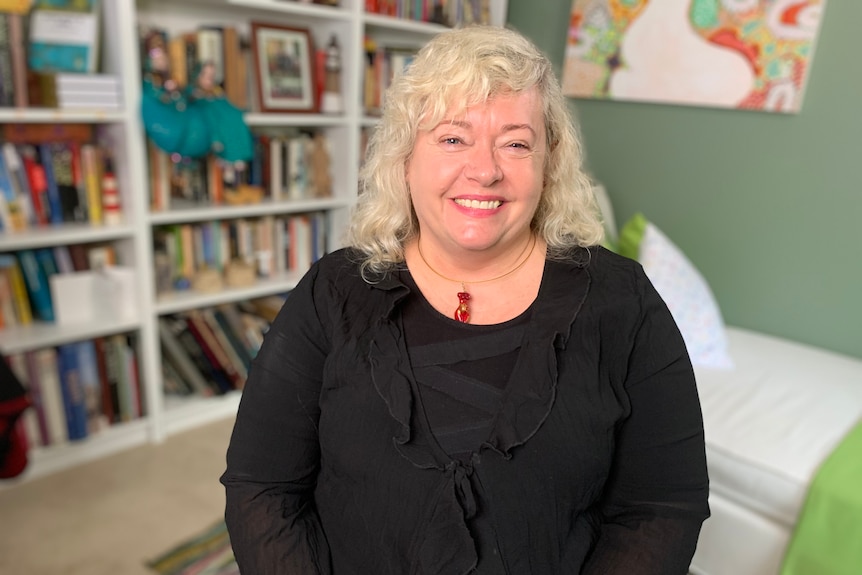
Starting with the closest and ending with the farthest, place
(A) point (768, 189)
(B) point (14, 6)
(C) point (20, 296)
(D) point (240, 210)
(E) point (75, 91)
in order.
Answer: (B) point (14, 6)
(E) point (75, 91)
(C) point (20, 296)
(A) point (768, 189)
(D) point (240, 210)

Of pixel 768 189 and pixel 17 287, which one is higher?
pixel 768 189

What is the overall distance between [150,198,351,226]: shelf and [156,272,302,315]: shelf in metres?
0.26

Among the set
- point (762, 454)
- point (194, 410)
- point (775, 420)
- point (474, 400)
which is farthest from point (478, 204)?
point (194, 410)

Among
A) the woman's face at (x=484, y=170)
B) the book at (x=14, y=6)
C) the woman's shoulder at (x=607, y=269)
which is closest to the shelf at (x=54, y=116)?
the book at (x=14, y=6)

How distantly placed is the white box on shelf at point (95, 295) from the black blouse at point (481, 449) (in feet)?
4.48

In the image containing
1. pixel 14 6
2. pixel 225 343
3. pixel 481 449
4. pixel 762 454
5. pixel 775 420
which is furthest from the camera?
pixel 225 343

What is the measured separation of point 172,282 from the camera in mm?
2400

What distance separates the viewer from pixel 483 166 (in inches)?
39.4

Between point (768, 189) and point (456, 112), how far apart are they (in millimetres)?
1709

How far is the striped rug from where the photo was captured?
1.76 meters

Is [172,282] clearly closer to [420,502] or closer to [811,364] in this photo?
[420,502]

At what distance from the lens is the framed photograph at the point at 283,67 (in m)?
2.43

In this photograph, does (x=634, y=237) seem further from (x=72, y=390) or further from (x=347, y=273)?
(x=72, y=390)

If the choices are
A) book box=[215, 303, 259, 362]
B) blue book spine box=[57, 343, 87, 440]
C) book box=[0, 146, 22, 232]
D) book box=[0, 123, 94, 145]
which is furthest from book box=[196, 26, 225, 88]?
blue book spine box=[57, 343, 87, 440]
